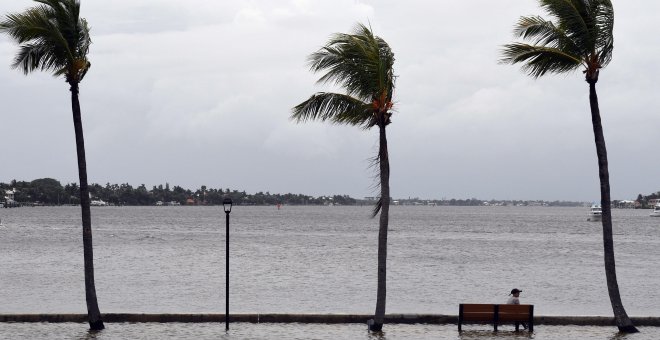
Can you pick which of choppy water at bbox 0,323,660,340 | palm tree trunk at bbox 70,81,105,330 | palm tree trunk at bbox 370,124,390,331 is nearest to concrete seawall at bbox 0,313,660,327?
choppy water at bbox 0,323,660,340

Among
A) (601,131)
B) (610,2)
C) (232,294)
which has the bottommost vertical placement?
(232,294)

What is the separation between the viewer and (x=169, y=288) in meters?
46.1

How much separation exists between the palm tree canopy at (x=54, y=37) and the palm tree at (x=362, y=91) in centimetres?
510

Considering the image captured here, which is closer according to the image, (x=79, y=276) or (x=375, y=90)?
(x=375, y=90)

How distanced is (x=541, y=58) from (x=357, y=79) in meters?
4.26

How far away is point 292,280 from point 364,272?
300 inches

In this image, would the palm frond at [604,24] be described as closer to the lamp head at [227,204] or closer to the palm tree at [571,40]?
the palm tree at [571,40]

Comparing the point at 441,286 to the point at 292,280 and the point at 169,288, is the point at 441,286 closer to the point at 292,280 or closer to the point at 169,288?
the point at 292,280

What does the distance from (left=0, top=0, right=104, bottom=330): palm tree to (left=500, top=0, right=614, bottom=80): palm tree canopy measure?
968cm

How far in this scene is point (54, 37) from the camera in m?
21.5

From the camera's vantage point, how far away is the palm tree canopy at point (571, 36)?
71.6ft

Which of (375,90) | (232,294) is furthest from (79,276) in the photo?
(375,90)

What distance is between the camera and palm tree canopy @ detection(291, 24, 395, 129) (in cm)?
2167

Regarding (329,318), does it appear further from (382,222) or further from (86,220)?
(86,220)
